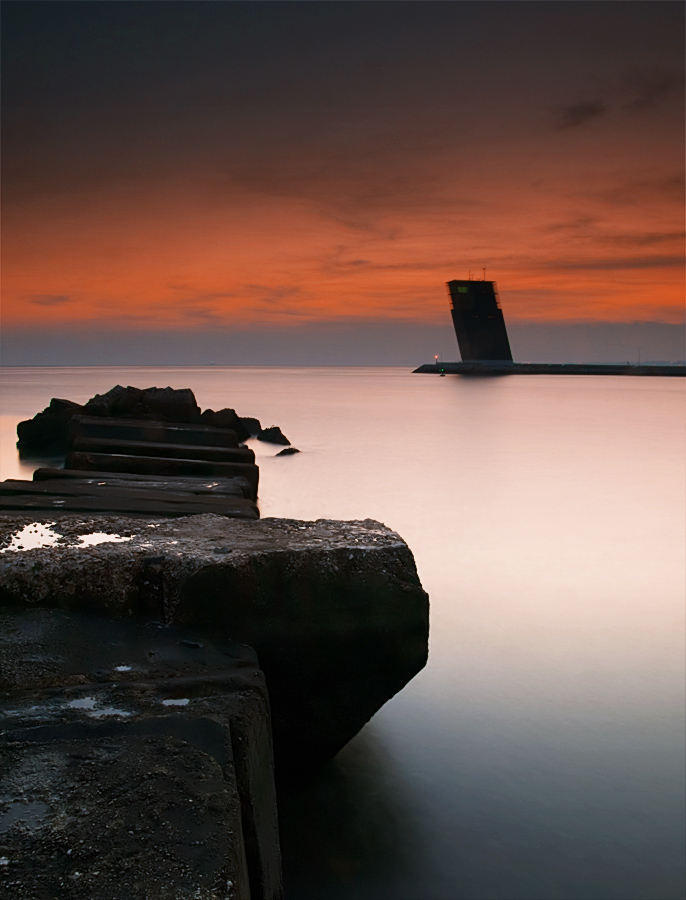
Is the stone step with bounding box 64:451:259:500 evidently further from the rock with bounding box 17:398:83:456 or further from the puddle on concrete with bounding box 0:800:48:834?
the rock with bounding box 17:398:83:456

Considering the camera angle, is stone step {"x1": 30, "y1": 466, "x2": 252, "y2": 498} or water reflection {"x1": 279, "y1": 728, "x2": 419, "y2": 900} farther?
stone step {"x1": 30, "y1": 466, "x2": 252, "y2": 498}

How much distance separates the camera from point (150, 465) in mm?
4996

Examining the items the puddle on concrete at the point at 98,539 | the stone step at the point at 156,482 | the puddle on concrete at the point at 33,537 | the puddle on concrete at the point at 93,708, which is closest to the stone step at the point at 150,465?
the stone step at the point at 156,482

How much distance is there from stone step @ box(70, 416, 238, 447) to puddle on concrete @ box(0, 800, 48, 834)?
5.30 meters

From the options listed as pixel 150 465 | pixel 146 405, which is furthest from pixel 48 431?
pixel 150 465

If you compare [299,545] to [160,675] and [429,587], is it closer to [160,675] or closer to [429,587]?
[160,675]

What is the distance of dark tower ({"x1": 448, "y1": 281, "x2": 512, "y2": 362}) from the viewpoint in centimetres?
10119

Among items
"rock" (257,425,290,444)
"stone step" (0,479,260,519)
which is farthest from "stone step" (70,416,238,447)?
"rock" (257,425,290,444)

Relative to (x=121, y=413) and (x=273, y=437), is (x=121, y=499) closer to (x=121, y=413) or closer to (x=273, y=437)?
(x=121, y=413)

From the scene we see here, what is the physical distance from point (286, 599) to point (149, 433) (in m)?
Result: 5.07

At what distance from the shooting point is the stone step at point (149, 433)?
6352mm

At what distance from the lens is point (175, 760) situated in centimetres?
122

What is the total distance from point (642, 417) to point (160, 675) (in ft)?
76.7

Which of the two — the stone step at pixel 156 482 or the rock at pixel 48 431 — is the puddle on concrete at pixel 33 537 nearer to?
the stone step at pixel 156 482
